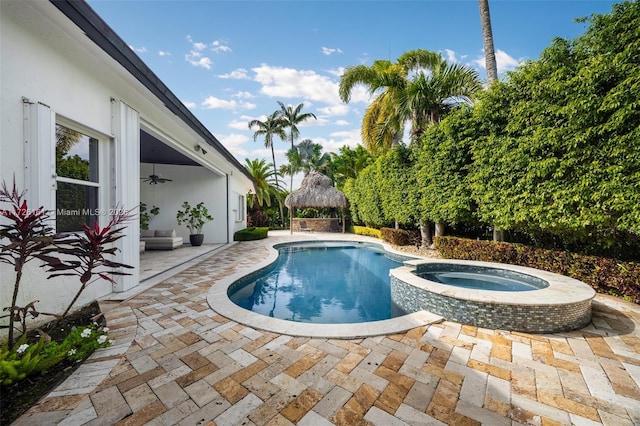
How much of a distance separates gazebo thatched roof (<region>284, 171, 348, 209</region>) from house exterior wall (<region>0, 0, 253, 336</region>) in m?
15.0

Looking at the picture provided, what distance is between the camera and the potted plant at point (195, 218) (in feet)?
39.5

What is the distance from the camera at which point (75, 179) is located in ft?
13.6

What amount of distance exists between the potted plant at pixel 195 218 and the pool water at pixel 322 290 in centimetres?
447

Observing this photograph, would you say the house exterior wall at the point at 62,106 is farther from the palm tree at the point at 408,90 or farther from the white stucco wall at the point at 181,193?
the palm tree at the point at 408,90

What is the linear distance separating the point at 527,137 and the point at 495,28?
5976mm

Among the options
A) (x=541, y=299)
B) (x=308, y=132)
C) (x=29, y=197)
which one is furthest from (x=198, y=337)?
(x=308, y=132)

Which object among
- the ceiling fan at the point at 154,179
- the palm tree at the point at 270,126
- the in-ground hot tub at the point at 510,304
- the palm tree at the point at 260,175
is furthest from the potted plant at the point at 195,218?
the palm tree at the point at 270,126

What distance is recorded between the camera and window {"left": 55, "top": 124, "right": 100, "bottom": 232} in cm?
383

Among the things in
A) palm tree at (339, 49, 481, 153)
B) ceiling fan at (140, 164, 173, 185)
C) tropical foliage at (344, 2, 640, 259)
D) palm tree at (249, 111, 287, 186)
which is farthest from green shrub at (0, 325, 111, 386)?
palm tree at (249, 111, 287, 186)

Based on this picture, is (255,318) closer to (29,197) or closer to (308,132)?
(29,197)

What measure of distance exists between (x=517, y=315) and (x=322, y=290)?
4.33 m

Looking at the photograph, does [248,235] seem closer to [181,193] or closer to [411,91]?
[181,193]

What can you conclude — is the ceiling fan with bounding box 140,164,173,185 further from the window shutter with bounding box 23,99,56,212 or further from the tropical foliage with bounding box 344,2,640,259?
the tropical foliage with bounding box 344,2,640,259

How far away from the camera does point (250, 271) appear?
7.07 m
